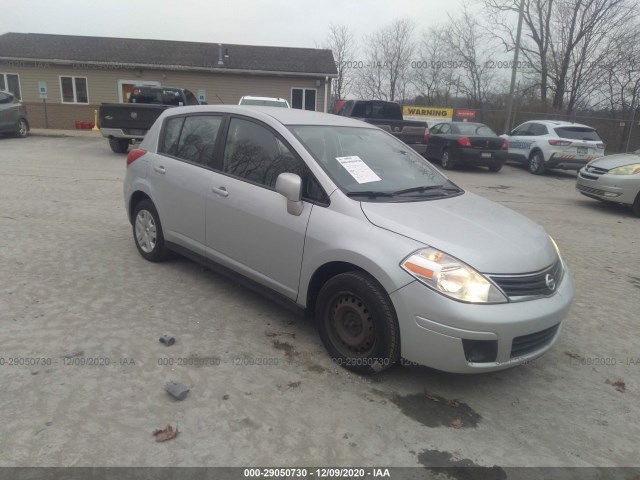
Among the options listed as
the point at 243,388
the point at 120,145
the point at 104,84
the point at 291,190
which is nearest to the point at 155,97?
the point at 120,145

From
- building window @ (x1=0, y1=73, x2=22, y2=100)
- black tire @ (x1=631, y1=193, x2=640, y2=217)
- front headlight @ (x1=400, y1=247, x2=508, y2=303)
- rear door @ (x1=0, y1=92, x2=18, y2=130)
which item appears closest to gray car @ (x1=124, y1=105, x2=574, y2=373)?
front headlight @ (x1=400, y1=247, x2=508, y2=303)

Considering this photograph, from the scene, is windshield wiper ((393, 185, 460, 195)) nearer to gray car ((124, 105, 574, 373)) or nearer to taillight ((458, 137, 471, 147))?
gray car ((124, 105, 574, 373))

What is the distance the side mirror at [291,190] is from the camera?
345cm

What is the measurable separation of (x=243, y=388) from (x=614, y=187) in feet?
29.2

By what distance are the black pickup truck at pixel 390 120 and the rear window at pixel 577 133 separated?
13.1ft

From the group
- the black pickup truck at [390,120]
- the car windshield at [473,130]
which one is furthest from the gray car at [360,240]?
the car windshield at [473,130]

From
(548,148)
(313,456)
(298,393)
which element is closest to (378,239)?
(298,393)

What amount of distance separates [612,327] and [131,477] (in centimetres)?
400

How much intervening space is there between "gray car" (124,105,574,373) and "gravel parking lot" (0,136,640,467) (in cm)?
32

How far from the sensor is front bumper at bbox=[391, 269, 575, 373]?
2.86 meters

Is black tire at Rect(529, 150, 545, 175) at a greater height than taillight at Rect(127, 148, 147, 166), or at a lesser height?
lesser

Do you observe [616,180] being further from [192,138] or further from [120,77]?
[120,77]

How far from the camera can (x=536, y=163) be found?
605 inches

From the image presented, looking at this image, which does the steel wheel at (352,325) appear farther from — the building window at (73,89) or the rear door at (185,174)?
the building window at (73,89)
